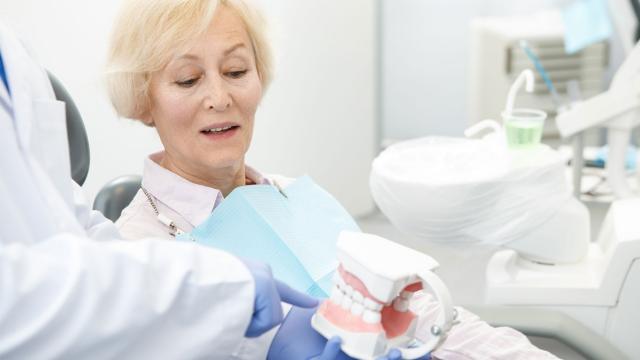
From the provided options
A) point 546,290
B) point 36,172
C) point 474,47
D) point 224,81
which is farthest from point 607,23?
point 36,172

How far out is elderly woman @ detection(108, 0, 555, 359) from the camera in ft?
3.67

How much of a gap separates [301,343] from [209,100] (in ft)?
1.54

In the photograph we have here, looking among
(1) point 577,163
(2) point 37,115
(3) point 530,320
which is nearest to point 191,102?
(2) point 37,115

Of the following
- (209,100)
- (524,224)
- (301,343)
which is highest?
(209,100)

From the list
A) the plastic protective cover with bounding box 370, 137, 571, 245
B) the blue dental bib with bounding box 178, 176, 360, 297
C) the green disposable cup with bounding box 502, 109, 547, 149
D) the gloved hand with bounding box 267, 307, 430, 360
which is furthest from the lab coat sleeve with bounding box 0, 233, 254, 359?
the green disposable cup with bounding box 502, 109, 547, 149

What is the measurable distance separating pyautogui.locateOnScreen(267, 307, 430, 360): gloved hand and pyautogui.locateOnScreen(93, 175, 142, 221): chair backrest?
515 mm

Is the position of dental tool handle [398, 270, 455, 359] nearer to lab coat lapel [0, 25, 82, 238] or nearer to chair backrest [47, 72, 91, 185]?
lab coat lapel [0, 25, 82, 238]

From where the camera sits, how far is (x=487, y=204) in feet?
5.02

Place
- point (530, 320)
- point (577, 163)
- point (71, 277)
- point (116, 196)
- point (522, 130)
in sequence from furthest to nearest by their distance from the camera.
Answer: point (577, 163), point (522, 130), point (530, 320), point (116, 196), point (71, 277)

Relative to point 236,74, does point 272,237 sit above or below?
below

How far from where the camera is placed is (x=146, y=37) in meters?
1.12

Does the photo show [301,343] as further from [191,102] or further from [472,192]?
[472,192]

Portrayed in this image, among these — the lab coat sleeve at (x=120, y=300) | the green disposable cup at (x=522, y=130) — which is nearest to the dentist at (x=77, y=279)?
the lab coat sleeve at (x=120, y=300)

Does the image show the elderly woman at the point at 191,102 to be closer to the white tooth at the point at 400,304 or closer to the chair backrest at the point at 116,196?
the chair backrest at the point at 116,196
